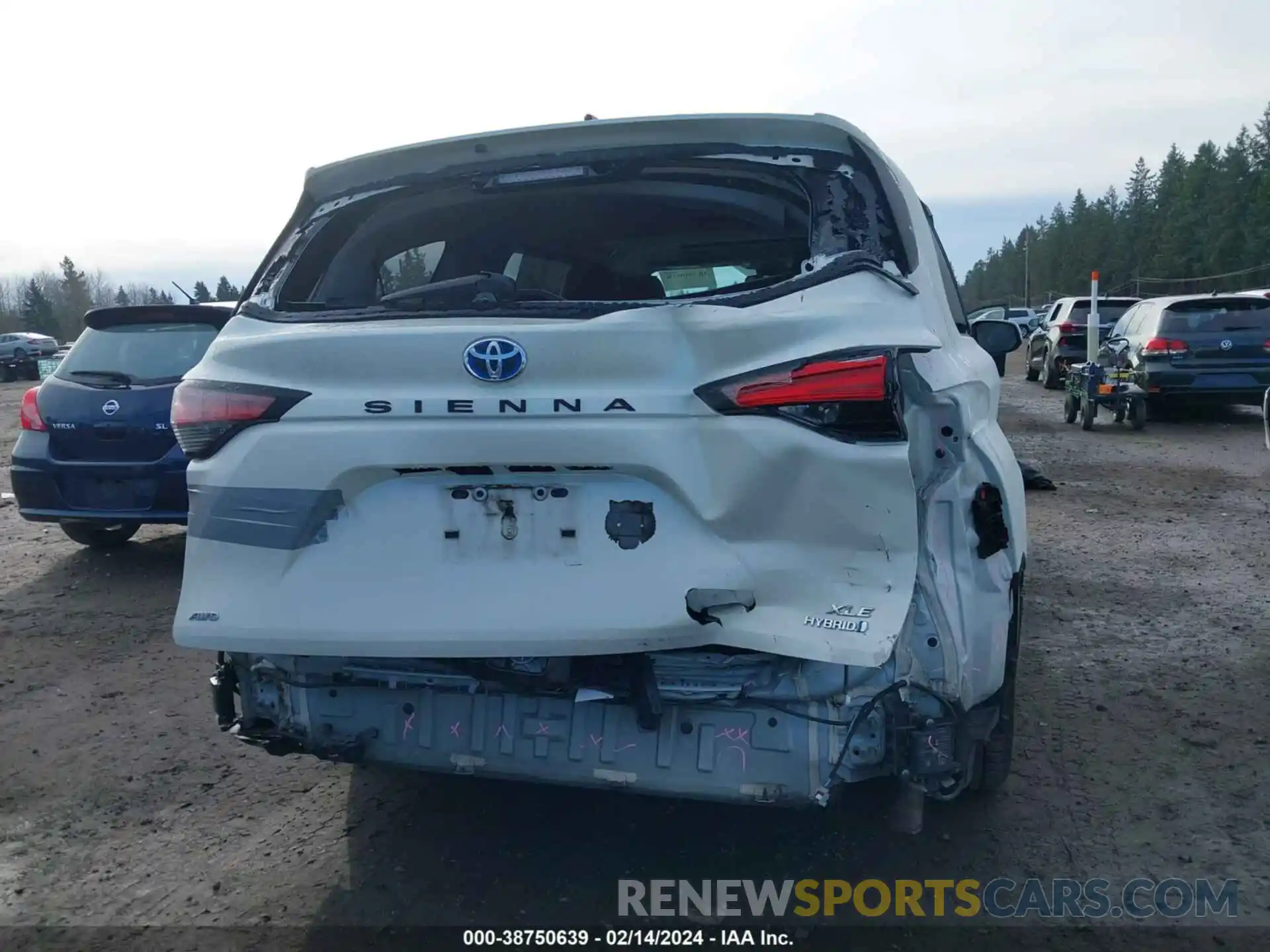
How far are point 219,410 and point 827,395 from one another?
5.13 ft

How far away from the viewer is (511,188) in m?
3.22

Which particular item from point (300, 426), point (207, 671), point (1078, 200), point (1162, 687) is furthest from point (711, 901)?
point (1078, 200)

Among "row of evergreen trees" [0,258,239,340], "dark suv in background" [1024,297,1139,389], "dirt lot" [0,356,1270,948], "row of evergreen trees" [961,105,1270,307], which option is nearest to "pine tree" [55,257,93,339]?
"row of evergreen trees" [0,258,239,340]

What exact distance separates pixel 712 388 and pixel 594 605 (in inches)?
22.7

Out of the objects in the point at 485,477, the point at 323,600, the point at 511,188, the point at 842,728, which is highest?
the point at 511,188

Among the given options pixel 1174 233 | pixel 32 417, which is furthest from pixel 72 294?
pixel 32 417

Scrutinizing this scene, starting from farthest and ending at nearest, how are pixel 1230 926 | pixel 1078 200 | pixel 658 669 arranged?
1. pixel 1078 200
2. pixel 1230 926
3. pixel 658 669

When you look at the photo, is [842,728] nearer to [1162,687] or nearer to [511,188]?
[511,188]

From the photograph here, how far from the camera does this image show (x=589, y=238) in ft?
12.5

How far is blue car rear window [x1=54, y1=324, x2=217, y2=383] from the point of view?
282 inches

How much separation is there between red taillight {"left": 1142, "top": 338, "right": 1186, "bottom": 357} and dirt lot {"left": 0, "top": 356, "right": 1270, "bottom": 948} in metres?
9.03

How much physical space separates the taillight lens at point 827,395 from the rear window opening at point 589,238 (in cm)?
36

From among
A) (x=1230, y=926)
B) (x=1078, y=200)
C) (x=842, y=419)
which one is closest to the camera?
(x=842, y=419)

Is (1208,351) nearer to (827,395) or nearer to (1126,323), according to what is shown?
(1126,323)
